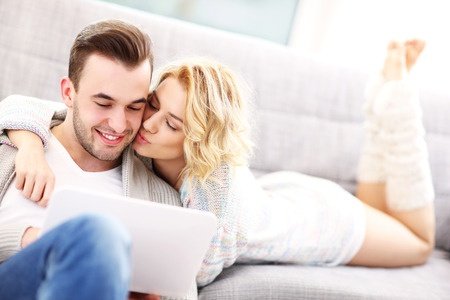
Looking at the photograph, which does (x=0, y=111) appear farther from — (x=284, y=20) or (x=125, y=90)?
(x=284, y=20)

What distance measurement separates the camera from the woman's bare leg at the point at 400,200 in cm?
190

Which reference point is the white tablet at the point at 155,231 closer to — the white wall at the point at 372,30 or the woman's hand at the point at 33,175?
the woman's hand at the point at 33,175

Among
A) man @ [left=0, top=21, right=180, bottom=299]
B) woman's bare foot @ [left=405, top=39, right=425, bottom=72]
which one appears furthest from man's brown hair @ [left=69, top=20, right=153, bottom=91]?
woman's bare foot @ [left=405, top=39, right=425, bottom=72]

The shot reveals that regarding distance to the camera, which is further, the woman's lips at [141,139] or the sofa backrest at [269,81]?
the sofa backrest at [269,81]

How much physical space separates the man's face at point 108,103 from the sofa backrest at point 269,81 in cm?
43

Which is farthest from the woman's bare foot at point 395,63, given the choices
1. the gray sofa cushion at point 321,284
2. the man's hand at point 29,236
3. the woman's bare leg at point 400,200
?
the man's hand at point 29,236

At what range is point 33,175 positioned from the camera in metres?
1.31

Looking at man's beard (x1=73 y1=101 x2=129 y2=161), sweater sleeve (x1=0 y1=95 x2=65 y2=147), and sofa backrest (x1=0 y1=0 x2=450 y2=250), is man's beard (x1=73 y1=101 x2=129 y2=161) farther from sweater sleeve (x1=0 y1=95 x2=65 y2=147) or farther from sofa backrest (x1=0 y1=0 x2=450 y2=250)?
sofa backrest (x1=0 y1=0 x2=450 y2=250)

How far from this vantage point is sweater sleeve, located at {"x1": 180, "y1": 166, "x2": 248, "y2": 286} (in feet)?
4.79

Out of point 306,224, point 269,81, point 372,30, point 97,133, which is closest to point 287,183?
point 306,224

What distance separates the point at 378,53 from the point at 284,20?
480mm

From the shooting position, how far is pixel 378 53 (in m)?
2.61

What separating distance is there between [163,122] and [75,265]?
71 centimetres

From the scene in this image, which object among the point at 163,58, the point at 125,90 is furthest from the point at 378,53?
the point at 125,90
